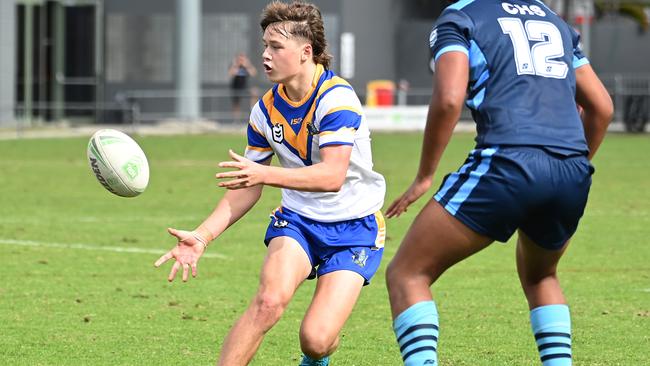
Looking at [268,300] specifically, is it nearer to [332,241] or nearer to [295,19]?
[332,241]

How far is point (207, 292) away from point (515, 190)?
201 inches

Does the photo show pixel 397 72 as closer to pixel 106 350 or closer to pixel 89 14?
pixel 89 14

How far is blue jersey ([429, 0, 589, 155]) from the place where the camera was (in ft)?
18.3

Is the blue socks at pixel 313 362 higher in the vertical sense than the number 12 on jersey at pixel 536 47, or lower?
lower

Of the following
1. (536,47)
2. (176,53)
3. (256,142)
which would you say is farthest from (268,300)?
(176,53)

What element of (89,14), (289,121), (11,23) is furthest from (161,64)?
(289,121)

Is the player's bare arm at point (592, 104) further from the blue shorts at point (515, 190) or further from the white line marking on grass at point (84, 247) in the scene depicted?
the white line marking on grass at point (84, 247)

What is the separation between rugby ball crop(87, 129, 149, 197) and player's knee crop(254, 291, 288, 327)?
1070 millimetres

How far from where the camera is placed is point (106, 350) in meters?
7.97

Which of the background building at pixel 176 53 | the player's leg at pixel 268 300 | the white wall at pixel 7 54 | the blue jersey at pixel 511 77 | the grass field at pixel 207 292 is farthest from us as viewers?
the background building at pixel 176 53

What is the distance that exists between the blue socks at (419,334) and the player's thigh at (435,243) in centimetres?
16

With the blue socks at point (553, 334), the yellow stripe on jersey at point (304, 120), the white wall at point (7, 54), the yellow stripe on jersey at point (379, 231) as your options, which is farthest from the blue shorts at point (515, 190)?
the white wall at point (7, 54)

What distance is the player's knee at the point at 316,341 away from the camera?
6340 millimetres

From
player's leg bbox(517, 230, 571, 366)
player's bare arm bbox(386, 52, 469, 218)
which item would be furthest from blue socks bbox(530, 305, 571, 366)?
player's bare arm bbox(386, 52, 469, 218)
